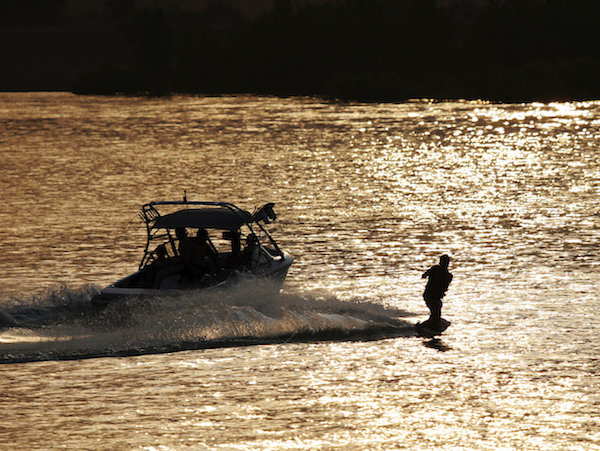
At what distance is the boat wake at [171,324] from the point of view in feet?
55.7

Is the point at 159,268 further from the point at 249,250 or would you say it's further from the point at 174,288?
the point at 249,250

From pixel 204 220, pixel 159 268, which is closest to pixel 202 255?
pixel 159 268

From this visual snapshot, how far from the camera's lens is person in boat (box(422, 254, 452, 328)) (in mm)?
18234

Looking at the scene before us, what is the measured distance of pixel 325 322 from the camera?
61.0 ft

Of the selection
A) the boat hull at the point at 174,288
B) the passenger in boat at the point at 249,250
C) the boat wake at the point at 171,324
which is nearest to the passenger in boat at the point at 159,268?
the boat hull at the point at 174,288

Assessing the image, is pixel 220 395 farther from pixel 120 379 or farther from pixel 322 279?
pixel 322 279

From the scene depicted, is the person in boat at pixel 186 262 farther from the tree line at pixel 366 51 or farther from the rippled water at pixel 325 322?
the tree line at pixel 366 51

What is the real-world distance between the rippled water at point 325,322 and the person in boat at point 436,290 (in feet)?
1.92

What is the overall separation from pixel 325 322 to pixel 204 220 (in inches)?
152

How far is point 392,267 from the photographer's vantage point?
24922mm

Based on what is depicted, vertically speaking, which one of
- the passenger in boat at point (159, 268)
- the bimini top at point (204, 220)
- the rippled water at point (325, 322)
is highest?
the bimini top at point (204, 220)

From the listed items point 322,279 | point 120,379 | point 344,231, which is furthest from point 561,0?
point 120,379

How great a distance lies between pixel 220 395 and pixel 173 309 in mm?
3606

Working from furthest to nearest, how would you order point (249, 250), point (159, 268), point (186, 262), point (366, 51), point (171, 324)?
point (366, 51) → point (249, 250) → point (159, 268) → point (186, 262) → point (171, 324)
